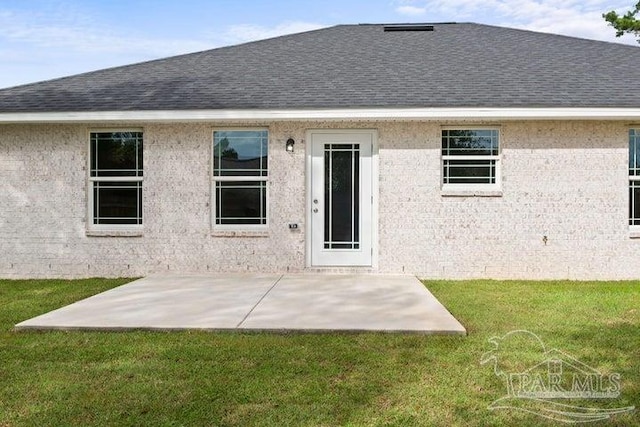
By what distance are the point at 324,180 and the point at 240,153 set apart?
1.59 metres

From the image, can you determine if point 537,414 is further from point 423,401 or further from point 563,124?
point 563,124

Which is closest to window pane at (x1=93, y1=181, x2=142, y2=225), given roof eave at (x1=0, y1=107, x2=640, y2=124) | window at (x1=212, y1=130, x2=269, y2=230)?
roof eave at (x1=0, y1=107, x2=640, y2=124)

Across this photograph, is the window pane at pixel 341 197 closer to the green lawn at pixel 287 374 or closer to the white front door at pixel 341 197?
the white front door at pixel 341 197

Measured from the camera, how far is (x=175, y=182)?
868cm

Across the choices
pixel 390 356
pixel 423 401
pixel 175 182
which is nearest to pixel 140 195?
pixel 175 182

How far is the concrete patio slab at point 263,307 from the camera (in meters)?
4.96

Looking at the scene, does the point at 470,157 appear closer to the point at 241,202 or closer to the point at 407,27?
the point at 241,202

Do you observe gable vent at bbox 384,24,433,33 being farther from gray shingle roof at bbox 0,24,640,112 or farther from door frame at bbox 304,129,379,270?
door frame at bbox 304,129,379,270

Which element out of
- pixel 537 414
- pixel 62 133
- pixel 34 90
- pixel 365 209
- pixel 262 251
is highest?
pixel 34 90

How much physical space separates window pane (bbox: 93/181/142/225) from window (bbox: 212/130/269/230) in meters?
1.50

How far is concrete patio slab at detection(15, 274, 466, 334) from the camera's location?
4.96 meters

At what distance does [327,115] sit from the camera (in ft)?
26.3

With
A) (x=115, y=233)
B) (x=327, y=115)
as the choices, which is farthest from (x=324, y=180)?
(x=115, y=233)

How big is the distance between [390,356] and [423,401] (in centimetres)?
89
